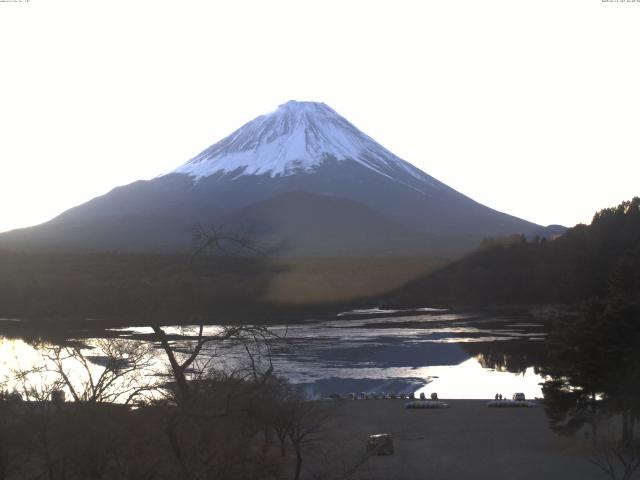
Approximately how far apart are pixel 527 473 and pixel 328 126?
115790 mm

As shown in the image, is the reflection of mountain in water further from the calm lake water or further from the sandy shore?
the sandy shore

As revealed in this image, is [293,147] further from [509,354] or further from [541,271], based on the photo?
[509,354]

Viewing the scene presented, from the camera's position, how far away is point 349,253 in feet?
231

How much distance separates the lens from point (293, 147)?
121 metres

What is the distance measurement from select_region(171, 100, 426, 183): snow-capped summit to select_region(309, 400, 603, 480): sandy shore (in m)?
99.4

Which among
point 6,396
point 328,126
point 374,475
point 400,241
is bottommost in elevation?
point 374,475

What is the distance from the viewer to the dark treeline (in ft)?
146

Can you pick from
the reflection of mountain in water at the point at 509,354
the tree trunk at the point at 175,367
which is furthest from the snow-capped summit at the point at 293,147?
the tree trunk at the point at 175,367

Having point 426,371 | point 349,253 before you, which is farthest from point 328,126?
point 426,371

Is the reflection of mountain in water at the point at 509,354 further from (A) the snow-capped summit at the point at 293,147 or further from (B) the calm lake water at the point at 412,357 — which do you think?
(A) the snow-capped summit at the point at 293,147

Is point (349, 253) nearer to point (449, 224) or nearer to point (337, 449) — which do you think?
point (449, 224)

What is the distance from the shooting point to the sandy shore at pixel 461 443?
36.3 feet

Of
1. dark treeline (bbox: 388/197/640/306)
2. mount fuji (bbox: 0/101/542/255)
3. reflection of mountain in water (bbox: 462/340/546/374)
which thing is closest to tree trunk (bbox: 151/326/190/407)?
reflection of mountain in water (bbox: 462/340/546/374)

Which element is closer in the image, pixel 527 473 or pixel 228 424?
pixel 228 424
